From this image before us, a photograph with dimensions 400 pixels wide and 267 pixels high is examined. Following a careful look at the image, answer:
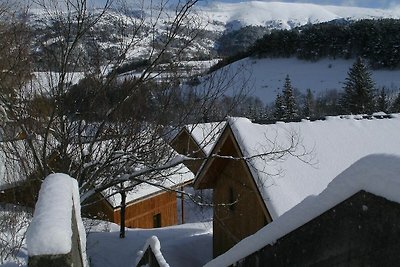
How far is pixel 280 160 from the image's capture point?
29.5ft

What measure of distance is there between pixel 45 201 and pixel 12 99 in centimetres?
447

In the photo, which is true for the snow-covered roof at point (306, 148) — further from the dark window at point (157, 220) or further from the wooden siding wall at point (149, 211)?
the dark window at point (157, 220)

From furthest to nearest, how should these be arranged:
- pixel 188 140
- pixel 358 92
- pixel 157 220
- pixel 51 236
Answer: pixel 358 92, pixel 157 220, pixel 188 140, pixel 51 236

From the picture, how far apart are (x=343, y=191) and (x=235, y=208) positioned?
9438 millimetres

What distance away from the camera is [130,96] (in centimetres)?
659

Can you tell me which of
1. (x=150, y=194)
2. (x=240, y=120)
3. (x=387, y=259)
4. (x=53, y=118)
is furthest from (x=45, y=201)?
(x=150, y=194)

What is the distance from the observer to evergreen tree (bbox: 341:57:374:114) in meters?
40.8

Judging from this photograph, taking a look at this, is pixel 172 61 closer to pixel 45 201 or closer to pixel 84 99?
pixel 84 99

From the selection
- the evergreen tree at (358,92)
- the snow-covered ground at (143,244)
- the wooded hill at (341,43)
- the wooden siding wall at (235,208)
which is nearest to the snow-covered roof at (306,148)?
the wooden siding wall at (235,208)

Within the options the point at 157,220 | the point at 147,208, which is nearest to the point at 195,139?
the point at 147,208

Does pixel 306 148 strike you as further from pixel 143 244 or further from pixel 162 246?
pixel 143 244

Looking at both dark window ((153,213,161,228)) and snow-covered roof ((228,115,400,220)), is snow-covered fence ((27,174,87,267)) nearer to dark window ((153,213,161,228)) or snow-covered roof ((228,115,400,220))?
snow-covered roof ((228,115,400,220))

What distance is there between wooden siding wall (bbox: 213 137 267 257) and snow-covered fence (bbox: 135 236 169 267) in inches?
69.3

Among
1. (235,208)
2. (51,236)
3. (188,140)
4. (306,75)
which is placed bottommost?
(306,75)
